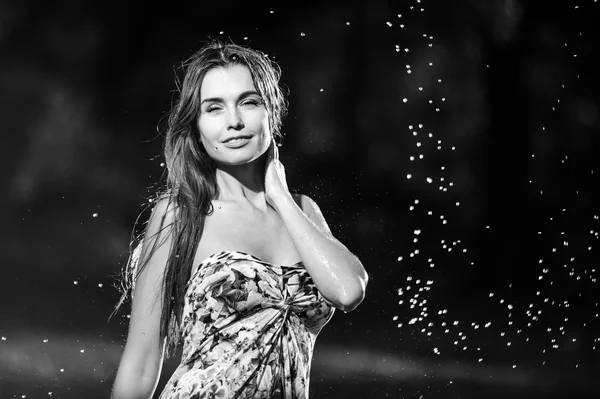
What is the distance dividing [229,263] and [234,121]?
0.41m

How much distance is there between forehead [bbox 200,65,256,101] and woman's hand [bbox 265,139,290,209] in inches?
8.2

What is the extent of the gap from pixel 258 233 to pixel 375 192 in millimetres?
2665

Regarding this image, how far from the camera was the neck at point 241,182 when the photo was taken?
2354 mm

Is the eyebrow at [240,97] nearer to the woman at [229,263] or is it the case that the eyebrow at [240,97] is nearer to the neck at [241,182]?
the woman at [229,263]

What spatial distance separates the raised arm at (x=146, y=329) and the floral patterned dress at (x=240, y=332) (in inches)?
2.5

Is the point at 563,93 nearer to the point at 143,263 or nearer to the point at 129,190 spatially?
the point at 129,190

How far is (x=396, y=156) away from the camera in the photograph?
4.92 meters

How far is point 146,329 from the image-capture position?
6.88 feet

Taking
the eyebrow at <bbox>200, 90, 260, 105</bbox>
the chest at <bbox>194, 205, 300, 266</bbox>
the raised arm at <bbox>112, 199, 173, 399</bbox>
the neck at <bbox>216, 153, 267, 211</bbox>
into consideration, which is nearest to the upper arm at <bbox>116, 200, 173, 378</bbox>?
the raised arm at <bbox>112, 199, 173, 399</bbox>

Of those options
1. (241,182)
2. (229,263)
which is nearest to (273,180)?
(241,182)

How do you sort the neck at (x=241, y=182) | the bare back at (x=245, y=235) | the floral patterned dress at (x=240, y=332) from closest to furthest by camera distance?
the floral patterned dress at (x=240, y=332), the bare back at (x=245, y=235), the neck at (x=241, y=182)

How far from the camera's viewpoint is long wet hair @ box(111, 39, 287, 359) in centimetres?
215

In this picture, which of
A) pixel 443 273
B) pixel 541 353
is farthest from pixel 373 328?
pixel 541 353

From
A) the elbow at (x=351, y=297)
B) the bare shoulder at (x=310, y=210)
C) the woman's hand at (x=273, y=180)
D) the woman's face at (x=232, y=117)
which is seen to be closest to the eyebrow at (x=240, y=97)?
the woman's face at (x=232, y=117)
